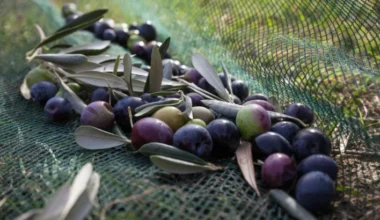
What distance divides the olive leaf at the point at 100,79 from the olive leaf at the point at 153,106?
0.19 m

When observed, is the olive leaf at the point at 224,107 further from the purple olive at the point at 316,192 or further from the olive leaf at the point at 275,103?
the purple olive at the point at 316,192

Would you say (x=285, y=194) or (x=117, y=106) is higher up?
(x=117, y=106)

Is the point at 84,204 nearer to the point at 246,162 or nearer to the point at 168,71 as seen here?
the point at 246,162

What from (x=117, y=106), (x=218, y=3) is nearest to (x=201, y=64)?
(x=117, y=106)

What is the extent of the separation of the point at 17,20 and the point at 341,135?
5.55ft

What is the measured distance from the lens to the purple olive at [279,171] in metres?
1.08

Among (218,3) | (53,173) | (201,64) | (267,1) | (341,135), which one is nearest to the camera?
(53,173)

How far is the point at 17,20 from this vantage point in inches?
93.0

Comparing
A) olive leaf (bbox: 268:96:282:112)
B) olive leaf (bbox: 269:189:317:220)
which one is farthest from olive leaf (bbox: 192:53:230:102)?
olive leaf (bbox: 269:189:317:220)

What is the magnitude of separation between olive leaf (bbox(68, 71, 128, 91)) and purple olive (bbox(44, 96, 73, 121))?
0.33ft

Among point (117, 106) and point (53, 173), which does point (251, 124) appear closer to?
point (117, 106)

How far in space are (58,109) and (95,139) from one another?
287 millimetres

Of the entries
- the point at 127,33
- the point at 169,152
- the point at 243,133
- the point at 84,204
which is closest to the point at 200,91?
the point at 243,133

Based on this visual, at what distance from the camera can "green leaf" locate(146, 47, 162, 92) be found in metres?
1.44
